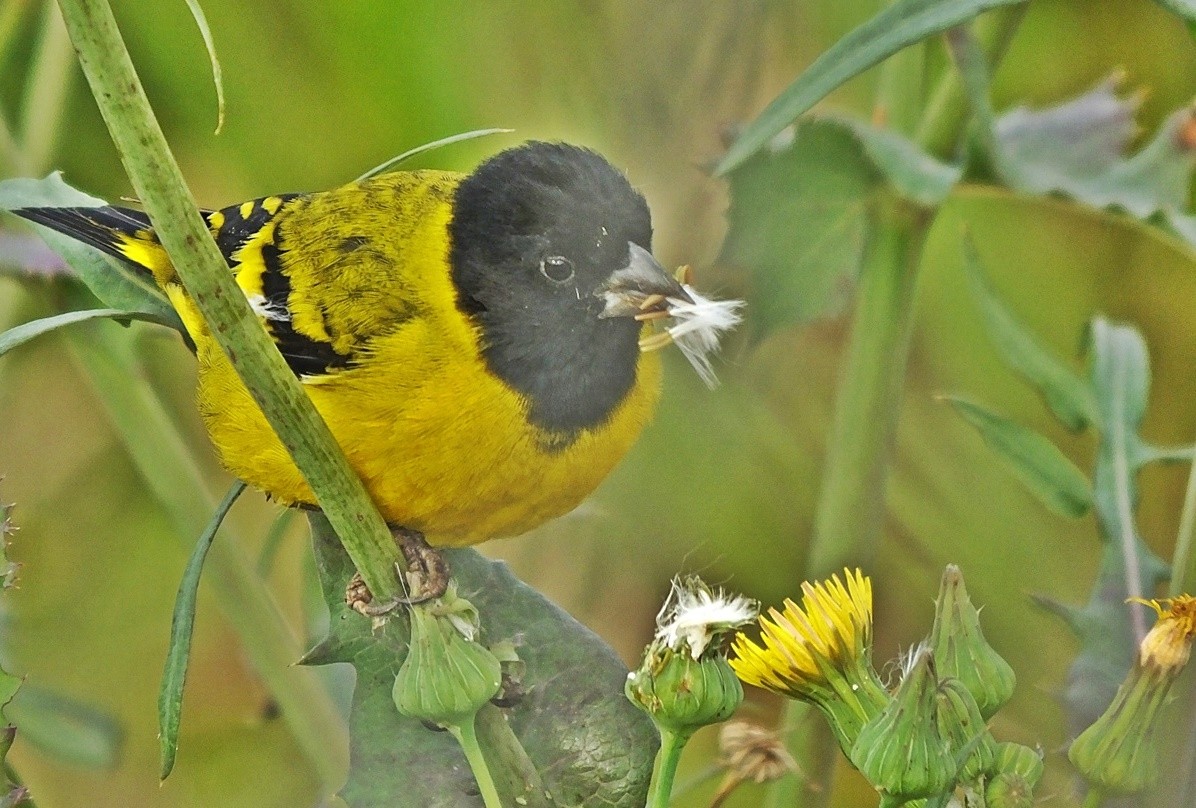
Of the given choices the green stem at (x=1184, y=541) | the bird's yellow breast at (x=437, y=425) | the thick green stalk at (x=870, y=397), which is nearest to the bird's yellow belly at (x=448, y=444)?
the bird's yellow breast at (x=437, y=425)

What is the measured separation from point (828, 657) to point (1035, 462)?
20 centimetres

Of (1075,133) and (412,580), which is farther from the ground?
(1075,133)

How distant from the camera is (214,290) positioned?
227mm

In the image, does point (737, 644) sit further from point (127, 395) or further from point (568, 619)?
point (127, 395)

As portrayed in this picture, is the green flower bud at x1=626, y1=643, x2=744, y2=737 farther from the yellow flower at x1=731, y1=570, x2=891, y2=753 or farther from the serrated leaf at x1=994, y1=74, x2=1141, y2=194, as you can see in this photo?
the serrated leaf at x1=994, y1=74, x2=1141, y2=194

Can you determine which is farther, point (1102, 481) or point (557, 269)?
point (1102, 481)

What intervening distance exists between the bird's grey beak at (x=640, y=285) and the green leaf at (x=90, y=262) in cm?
13

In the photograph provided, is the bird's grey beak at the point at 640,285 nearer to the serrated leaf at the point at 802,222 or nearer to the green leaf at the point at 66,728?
the serrated leaf at the point at 802,222

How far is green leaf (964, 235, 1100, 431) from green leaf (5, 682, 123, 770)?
0.36 meters

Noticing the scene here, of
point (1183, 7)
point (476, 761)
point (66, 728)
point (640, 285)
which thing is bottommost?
point (66, 728)

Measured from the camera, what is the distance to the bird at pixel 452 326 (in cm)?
34

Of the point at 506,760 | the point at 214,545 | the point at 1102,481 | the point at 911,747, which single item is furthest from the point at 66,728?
the point at 1102,481

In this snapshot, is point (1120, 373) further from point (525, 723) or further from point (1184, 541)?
point (525, 723)

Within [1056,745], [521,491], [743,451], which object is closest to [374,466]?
[521,491]
